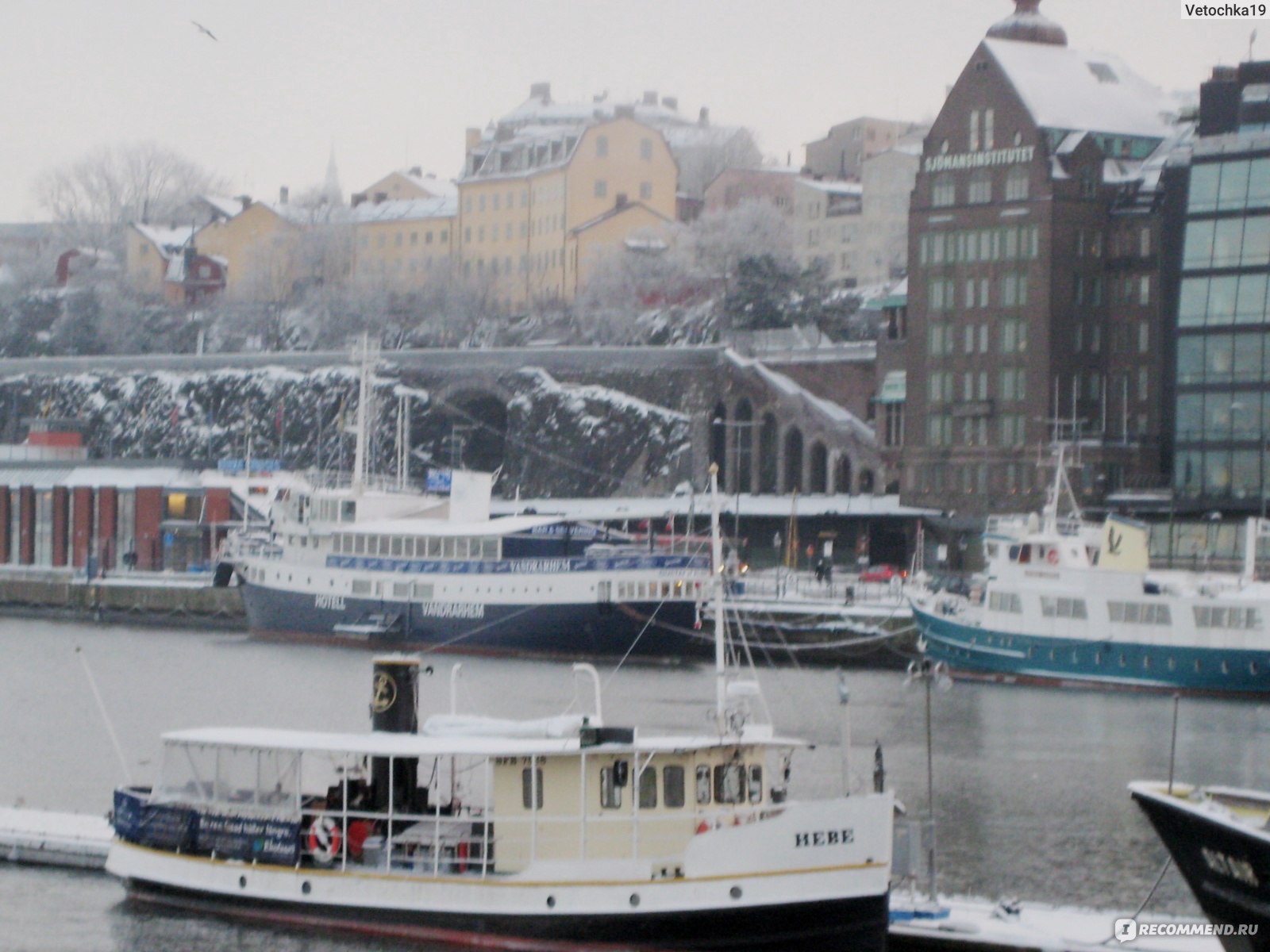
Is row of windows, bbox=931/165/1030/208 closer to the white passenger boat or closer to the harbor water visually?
the harbor water

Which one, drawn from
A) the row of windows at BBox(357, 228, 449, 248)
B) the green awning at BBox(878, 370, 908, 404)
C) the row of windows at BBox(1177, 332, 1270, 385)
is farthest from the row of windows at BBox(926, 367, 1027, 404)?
the row of windows at BBox(357, 228, 449, 248)

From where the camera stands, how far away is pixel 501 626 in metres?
65.9

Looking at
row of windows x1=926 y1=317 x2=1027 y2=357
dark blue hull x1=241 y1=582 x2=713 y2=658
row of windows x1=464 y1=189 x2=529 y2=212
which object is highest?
row of windows x1=464 y1=189 x2=529 y2=212

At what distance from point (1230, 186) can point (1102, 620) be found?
984 inches

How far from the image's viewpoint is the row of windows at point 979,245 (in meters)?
83.2

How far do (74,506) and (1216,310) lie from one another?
50014mm

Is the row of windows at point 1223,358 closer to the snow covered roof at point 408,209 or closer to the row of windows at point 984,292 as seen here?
the row of windows at point 984,292

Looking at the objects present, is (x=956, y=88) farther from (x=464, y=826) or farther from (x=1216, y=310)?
(x=464, y=826)

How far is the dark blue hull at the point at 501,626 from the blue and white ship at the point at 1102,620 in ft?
24.6

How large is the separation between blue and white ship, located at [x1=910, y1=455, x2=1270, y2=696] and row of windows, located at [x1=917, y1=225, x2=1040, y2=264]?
24368 millimetres

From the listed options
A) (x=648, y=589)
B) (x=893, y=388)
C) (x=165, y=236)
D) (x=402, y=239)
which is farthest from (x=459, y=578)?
(x=165, y=236)

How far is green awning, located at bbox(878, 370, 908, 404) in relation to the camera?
8850 cm

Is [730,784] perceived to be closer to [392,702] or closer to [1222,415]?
[392,702]

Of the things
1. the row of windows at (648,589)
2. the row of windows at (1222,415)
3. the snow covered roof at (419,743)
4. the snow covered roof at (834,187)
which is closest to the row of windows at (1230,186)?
the row of windows at (1222,415)
